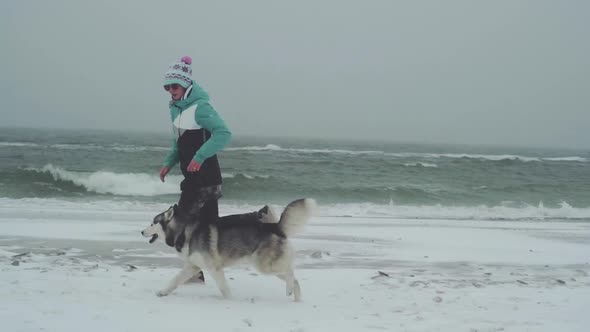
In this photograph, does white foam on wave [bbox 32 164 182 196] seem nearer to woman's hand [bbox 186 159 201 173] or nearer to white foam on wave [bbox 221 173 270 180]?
white foam on wave [bbox 221 173 270 180]

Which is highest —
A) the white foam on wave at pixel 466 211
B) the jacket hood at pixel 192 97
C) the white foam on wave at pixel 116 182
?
the jacket hood at pixel 192 97

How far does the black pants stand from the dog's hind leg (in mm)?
440

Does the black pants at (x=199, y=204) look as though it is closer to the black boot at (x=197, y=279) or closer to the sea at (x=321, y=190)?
the black boot at (x=197, y=279)

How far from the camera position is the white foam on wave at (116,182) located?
18.1m

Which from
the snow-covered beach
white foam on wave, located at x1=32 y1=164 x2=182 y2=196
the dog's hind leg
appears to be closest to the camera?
the snow-covered beach

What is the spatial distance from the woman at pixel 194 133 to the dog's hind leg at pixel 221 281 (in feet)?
1.49

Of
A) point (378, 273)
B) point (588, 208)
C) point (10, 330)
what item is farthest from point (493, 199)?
point (10, 330)

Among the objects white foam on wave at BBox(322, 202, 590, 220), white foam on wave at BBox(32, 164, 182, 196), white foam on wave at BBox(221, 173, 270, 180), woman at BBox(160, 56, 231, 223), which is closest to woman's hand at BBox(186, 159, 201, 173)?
woman at BBox(160, 56, 231, 223)

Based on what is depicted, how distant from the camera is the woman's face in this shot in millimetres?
4301

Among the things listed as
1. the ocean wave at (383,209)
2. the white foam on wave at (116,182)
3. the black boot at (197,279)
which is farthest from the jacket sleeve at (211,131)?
the white foam on wave at (116,182)

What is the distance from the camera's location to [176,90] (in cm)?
432

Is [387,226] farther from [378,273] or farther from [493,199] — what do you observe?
[493,199]

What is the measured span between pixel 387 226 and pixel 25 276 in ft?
25.2

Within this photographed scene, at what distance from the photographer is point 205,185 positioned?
14.1 feet
